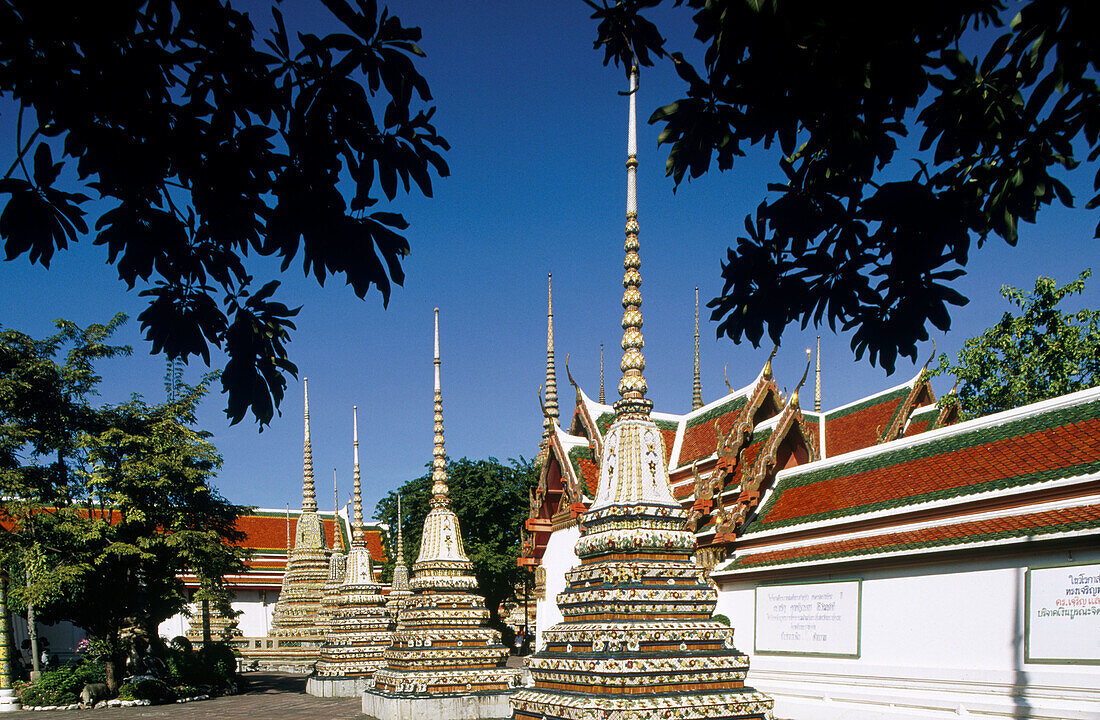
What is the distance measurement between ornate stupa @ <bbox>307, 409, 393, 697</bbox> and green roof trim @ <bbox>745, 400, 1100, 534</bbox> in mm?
10828

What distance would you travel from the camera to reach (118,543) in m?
21.0

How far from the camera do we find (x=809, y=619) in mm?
14602

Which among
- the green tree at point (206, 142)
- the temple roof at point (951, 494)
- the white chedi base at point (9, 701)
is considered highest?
the green tree at point (206, 142)

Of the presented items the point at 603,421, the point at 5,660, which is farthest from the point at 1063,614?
the point at 5,660

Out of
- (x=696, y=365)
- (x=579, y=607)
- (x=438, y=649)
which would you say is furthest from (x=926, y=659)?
(x=696, y=365)

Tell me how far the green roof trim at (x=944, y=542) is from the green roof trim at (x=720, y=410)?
641cm

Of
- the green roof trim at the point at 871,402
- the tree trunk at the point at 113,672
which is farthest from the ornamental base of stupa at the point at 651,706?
the green roof trim at the point at 871,402

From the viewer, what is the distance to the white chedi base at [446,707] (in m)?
14.9

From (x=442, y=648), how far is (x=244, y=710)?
21.5 feet

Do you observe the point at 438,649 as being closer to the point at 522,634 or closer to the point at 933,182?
the point at 933,182

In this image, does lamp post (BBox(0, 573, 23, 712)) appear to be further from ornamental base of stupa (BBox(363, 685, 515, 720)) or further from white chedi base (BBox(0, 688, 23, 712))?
ornamental base of stupa (BBox(363, 685, 515, 720))

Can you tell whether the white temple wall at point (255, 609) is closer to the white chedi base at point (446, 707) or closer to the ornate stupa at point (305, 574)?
the ornate stupa at point (305, 574)

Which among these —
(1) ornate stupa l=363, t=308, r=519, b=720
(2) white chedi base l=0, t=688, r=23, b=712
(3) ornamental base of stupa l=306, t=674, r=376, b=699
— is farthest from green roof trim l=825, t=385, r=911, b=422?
(2) white chedi base l=0, t=688, r=23, b=712

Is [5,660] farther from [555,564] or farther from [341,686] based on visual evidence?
[555,564]
